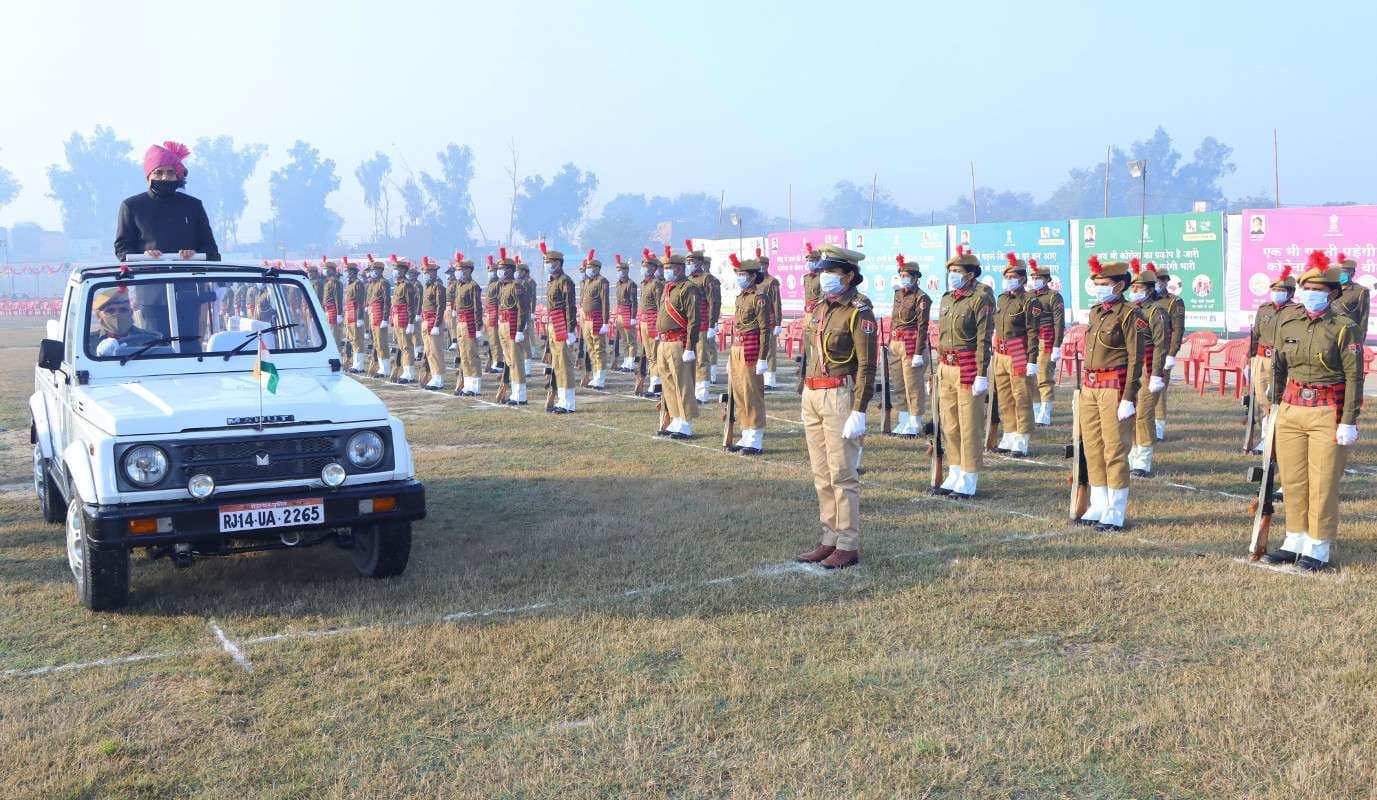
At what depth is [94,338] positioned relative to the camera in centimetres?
712

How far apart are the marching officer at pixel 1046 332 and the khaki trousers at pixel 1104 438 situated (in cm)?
363

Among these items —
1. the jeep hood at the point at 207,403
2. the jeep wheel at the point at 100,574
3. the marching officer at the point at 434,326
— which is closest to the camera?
the jeep hood at the point at 207,403

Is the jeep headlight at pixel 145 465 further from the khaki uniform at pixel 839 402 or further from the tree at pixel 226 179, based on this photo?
the tree at pixel 226 179

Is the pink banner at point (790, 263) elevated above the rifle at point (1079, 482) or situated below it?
above

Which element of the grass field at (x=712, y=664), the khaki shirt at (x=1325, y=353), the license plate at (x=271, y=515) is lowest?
the grass field at (x=712, y=664)

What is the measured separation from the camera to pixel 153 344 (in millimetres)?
7188

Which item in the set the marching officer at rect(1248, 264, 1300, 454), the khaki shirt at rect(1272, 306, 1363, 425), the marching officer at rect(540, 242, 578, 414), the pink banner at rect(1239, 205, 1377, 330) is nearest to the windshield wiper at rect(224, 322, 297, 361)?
the khaki shirt at rect(1272, 306, 1363, 425)

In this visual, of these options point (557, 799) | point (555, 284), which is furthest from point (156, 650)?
point (555, 284)

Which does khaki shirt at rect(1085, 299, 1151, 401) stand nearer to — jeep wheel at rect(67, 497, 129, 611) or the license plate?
the license plate

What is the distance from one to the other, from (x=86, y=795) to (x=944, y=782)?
3.17 meters

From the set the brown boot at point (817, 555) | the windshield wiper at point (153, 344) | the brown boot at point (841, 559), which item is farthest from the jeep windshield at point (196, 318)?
the brown boot at point (841, 559)

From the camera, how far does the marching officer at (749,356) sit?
11938 mm

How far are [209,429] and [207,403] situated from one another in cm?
27

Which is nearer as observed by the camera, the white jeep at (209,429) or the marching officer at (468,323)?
the white jeep at (209,429)
